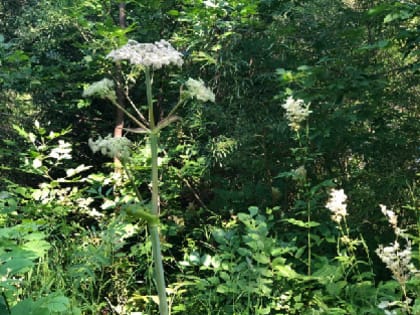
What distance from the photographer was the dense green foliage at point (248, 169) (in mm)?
2097

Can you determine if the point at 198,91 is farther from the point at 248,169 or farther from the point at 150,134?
the point at 248,169

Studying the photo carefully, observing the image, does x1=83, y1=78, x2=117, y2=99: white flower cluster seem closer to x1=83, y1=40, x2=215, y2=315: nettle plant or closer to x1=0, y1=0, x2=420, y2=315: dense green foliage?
x1=83, y1=40, x2=215, y2=315: nettle plant

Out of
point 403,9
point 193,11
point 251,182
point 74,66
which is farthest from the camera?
point 74,66

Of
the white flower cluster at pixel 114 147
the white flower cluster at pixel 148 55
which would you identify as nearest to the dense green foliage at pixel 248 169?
the white flower cluster at pixel 114 147

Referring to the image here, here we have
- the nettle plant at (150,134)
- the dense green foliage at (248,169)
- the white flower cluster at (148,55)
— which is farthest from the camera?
the dense green foliage at (248,169)

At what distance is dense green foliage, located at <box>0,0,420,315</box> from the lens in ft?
6.88

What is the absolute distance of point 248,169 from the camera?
9.45ft

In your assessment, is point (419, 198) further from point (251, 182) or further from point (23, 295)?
point (23, 295)

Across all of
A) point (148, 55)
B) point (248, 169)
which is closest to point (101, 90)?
point (148, 55)

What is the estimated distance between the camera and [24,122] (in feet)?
13.6

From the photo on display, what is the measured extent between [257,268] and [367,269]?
28.2 inches

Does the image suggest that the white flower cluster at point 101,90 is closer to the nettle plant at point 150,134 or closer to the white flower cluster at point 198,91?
the nettle plant at point 150,134

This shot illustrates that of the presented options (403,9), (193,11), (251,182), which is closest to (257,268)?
(251,182)

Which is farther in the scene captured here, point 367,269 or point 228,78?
point 228,78
